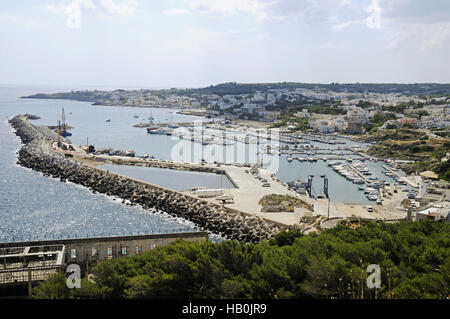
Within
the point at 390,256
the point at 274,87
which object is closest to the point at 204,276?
the point at 390,256

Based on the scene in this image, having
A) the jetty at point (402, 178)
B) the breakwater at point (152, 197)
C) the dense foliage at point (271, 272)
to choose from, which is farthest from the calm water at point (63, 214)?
the jetty at point (402, 178)

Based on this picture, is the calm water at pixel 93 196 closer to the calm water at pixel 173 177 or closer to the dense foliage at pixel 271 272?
the calm water at pixel 173 177

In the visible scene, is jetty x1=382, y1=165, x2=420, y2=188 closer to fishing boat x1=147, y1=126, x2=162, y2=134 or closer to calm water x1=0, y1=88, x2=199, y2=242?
calm water x1=0, y1=88, x2=199, y2=242

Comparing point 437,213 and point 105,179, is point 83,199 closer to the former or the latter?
point 105,179

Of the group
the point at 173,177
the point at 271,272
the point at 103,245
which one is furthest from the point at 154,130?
the point at 271,272

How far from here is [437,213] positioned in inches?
373

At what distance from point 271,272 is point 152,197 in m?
8.99

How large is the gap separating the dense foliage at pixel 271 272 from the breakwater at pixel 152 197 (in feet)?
14.5

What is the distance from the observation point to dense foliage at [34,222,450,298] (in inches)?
199

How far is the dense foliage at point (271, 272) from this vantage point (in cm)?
506

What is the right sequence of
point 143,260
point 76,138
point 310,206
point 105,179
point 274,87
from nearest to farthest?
point 143,260 → point 310,206 → point 105,179 → point 76,138 → point 274,87

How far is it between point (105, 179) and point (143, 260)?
10.3m

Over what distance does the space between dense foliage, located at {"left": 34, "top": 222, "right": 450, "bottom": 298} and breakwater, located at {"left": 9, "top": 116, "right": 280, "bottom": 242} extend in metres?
4.43

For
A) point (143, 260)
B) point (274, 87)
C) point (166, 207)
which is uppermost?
point (274, 87)
